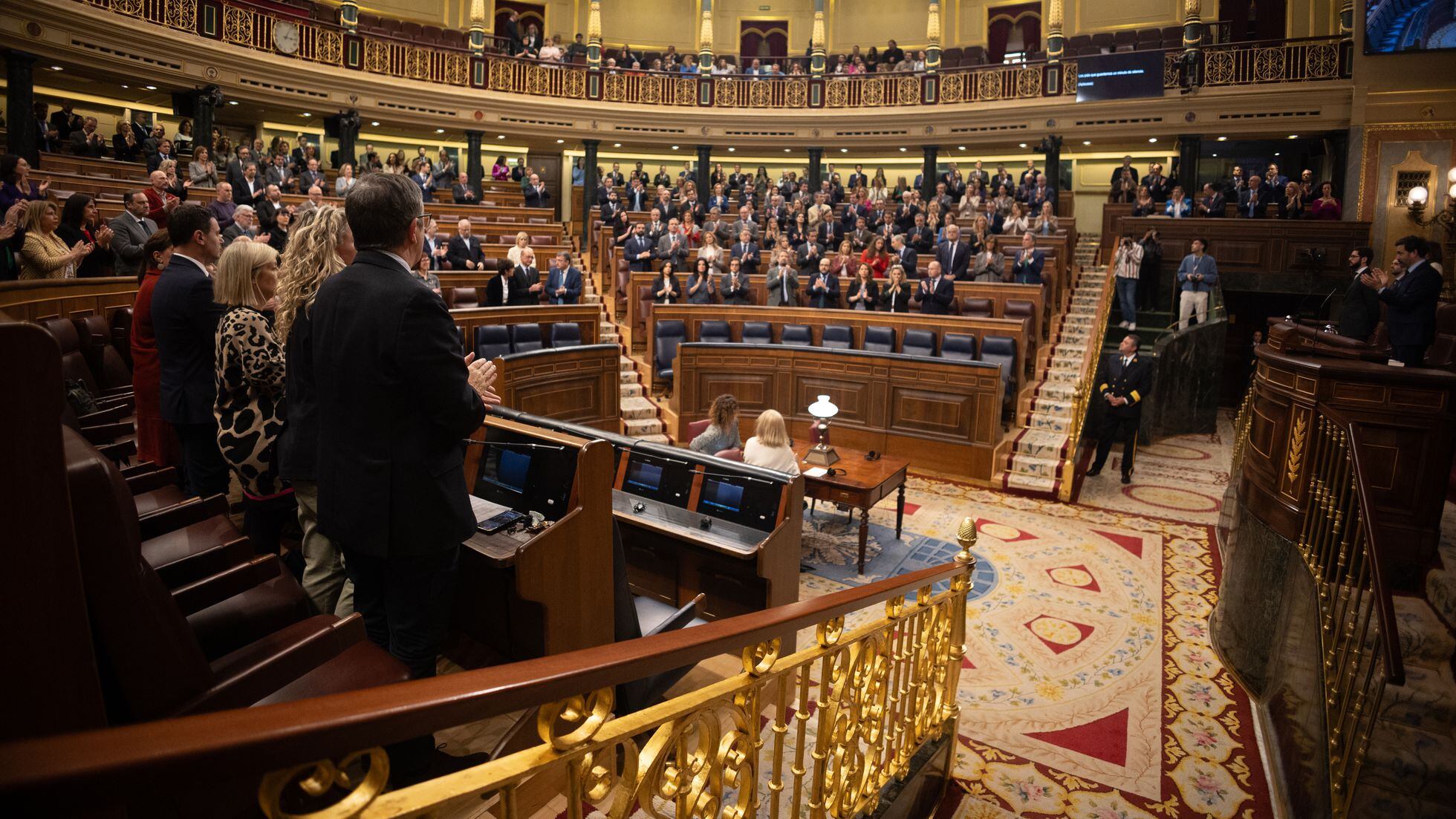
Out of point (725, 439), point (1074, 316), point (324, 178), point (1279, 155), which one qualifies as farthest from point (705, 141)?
point (725, 439)

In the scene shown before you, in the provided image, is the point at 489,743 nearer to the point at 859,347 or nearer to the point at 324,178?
the point at 859,347

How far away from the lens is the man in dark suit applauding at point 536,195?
44.7 ft

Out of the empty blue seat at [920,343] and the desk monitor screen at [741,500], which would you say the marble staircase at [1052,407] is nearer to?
the empty blue seat at [920,343]

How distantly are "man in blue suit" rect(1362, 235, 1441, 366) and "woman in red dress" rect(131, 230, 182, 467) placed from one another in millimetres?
6169

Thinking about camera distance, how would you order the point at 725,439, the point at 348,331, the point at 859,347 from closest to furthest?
the point at 348,331, the point at 725,439, the point at 859,347

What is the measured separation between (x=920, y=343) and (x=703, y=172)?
9.39m

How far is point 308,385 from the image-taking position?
1.77m

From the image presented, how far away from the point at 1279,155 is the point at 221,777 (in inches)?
697

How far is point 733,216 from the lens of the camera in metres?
13.5

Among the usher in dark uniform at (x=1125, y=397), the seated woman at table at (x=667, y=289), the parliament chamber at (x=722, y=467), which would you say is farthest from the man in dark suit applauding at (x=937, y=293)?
the seated woman at table at (x=667, y=289)

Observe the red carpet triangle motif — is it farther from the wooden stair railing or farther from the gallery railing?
the gallery railing

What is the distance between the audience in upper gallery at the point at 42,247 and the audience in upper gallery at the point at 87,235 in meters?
0.11

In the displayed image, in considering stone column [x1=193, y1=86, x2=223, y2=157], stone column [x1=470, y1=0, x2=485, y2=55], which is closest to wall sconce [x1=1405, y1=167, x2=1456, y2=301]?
stone column [x1=470, y1=0, x2=485, y2=55]

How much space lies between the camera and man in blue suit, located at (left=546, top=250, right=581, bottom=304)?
28.4ft
